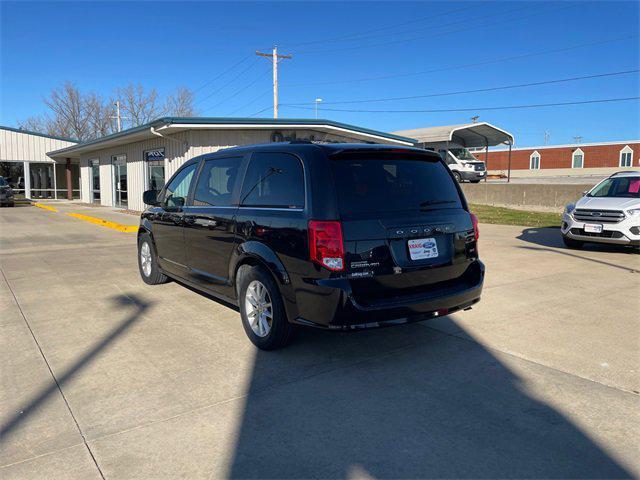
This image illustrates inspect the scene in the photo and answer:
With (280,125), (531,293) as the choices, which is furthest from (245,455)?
(280,125)

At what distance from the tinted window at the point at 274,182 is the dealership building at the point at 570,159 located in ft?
148

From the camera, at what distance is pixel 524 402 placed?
3441mm

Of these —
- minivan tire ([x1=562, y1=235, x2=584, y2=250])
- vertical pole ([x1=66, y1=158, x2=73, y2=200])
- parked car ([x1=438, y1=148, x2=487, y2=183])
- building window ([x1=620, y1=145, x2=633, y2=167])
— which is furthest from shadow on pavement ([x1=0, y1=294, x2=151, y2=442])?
building window ([x1=620, y1=145, x2=633, y2=167])

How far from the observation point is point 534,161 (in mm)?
59531

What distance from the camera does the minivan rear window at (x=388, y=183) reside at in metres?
3.90

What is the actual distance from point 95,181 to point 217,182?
1083 inches

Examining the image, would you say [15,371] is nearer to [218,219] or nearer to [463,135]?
[218,219]

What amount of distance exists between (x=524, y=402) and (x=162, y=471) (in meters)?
2.42

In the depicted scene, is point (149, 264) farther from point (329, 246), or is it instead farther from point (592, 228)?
point (592, 228)

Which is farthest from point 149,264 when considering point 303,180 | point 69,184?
point 69,184

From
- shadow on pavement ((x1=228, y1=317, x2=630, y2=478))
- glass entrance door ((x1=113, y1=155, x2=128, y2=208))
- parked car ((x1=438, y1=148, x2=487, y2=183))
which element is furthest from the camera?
parked car ((x1=438, y1=148, x2=487, y2=183))

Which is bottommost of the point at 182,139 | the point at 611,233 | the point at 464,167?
the point at 611,233

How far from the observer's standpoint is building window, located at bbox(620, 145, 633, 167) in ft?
164

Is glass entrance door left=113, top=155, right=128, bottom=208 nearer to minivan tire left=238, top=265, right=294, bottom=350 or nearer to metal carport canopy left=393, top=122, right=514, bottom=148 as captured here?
metal carport canopy left=393, top=122, right=514, bottom=148
